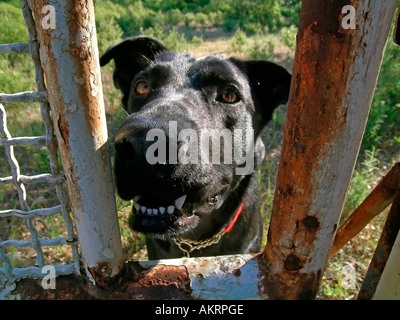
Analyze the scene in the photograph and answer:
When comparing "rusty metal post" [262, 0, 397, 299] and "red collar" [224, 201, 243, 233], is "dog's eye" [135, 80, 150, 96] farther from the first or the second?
"rusty metal post" [262, 0, 397, 299]

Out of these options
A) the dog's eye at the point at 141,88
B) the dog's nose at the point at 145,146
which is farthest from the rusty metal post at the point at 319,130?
the dog's eye at the point at 141,88

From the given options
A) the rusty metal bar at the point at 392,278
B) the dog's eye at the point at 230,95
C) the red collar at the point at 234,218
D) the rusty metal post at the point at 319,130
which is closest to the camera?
the rusty metal post at the point at 319,130

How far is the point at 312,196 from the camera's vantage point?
1.09 metres

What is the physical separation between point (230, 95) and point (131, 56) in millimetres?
918

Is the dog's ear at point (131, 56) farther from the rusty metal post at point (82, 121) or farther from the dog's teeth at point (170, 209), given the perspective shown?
the rusty metal post at point (82, 121)

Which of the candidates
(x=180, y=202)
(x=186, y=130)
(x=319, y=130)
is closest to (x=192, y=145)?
(x=186, y=130)

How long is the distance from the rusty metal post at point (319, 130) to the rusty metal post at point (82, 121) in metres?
0.52

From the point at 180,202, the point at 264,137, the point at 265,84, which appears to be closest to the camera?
the point at 180,202

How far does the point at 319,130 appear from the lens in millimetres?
992

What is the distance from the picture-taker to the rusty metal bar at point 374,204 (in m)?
1.34

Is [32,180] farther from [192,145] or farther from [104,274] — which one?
[192,145]

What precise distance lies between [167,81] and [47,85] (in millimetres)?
1284

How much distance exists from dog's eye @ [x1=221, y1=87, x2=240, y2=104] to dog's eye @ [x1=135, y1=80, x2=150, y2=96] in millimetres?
462
